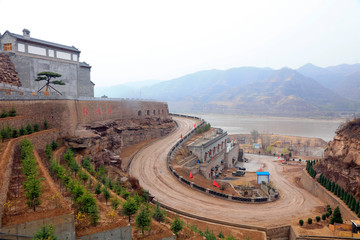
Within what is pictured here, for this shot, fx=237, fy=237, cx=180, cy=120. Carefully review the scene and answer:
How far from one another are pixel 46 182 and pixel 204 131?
46.3 metres

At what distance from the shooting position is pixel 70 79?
1725 inches

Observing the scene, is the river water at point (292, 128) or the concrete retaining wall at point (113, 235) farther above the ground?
the concrete retaining wall at point (113, 235)

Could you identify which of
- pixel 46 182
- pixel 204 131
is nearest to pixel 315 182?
pixel 204 131

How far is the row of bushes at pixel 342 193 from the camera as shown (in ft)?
91.3

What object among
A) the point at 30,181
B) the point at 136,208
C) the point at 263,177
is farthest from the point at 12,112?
the point at 263,177

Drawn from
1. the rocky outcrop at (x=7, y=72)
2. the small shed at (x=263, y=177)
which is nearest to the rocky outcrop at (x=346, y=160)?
the small shed at (x=263, y=177)

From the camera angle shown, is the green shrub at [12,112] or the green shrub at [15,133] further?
the green shrub at [12,112]

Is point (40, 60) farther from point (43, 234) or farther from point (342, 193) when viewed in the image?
point (342, 193)

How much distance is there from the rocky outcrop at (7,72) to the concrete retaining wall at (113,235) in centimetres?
3101

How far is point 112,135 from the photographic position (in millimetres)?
41312

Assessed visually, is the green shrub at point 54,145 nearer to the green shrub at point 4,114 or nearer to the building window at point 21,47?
the green shrub at point 4,114

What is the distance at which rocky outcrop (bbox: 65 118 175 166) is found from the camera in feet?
103

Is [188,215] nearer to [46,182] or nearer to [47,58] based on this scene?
[46,182]

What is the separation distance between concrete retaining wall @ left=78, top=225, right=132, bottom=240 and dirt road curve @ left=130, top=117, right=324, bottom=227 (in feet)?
45.4
